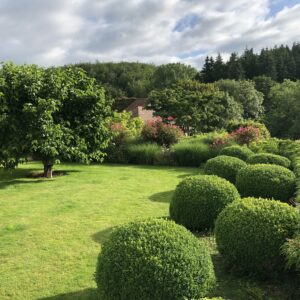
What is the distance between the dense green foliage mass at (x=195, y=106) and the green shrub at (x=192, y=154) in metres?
12.1

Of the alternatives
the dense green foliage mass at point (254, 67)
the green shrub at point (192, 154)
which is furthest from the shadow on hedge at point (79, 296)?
the dense green foliage mass at point (254, 67)

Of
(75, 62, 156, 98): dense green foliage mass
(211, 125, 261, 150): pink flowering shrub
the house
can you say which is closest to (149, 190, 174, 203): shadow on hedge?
(211, 125, 261, 150): pink flowering shrub

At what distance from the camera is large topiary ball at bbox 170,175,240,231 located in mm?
5938

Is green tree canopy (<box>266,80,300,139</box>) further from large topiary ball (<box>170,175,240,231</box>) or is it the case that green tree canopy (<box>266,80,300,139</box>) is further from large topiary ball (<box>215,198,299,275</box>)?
large topiary ball (<box>215,198,299,275</box>)

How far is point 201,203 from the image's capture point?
592cm

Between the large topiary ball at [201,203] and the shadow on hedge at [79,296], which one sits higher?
the large topiary ball at [201,203]

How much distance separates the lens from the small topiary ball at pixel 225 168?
8945 mm

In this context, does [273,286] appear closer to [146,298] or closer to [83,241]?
[146,298]

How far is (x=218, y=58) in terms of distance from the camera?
58.3 m

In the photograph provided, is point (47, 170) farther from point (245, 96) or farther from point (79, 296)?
point (245, 96)

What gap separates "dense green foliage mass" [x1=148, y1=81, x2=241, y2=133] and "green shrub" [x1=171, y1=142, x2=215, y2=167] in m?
12.1

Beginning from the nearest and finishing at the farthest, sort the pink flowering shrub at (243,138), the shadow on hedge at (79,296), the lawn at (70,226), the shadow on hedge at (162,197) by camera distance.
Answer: the shadow on hedge at (79,296) → the lawn at (70,226) → the shadow on hedge at (162,197) → the pink flowering shrub at (243,138)

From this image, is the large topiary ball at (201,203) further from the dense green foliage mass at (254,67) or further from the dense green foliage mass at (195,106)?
the dense green foliage mass at (254,67)

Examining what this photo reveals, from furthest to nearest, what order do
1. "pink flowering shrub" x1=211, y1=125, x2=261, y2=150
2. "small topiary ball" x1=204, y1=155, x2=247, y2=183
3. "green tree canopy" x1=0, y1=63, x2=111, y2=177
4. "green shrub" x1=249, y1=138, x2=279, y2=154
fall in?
"pink flowering shrub" x1=211, y1=125, x2=261, y2=150 → "green shrub" x1=249, y1=138, x2=279, y2=154 → "green tree canopy" x1=0, y1=63, x2=111, y2=177 → "small topiary ball" x1=204, y1=155, x2=247, y2=183
